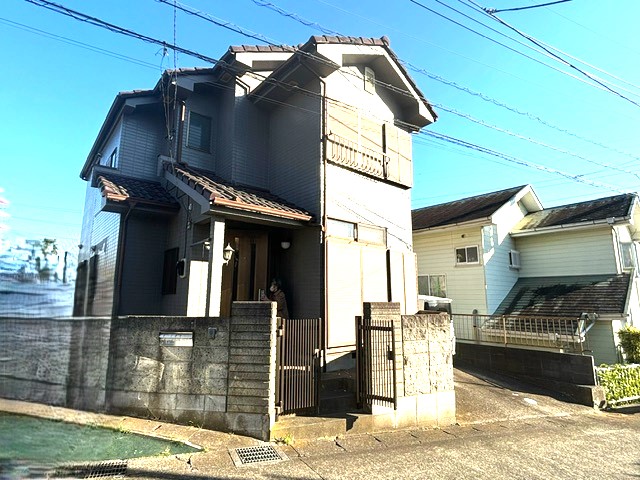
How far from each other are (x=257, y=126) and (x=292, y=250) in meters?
3.64

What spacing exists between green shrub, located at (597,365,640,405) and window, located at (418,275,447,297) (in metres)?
6.01

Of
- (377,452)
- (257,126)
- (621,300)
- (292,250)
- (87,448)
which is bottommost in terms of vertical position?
(377,452)

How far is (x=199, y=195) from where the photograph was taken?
21.4ft

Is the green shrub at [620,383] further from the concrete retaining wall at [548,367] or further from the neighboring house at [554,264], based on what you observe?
the neighboring house at [554,264]

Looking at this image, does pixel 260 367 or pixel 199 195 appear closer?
pixel 260 367

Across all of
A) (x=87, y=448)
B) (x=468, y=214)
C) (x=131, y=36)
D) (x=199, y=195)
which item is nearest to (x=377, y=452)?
(x=87, y=448)

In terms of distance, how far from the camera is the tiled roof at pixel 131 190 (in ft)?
24.7

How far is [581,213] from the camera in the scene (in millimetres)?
13328

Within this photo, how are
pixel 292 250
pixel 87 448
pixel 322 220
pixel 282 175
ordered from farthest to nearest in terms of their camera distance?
pixel 282 175
pixel 292 250
pixel 322 220
pixel 87 448

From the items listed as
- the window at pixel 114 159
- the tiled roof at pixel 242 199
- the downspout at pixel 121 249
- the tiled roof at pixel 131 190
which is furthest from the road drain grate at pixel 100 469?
the window at pixel 114 159

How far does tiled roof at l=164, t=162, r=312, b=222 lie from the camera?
20.4ft

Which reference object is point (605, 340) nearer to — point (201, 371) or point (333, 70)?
point (333, 70)

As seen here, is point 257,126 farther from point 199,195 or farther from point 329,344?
point 329,344

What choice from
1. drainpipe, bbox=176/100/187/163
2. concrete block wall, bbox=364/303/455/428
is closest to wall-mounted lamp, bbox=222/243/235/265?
concrete block wall, bbox=364/303/455/428
